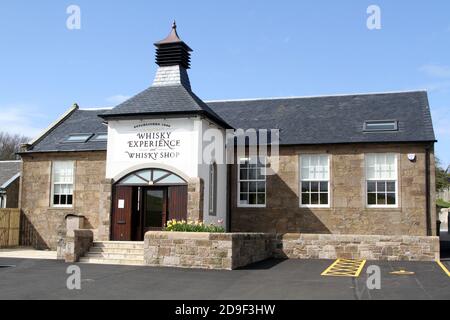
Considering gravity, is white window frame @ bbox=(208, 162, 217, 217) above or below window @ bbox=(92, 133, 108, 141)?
below

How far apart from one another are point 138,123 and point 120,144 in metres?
1.04

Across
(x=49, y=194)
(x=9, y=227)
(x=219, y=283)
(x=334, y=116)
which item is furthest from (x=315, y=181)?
(x=9, y=227)

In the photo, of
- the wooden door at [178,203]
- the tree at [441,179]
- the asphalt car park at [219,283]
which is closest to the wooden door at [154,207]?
the wooden door at [178,203]

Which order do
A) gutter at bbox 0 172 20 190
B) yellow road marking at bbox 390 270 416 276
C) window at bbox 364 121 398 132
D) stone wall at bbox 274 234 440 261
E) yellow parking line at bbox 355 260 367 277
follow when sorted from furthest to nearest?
gutter at bbox 0 172 20 190
window at bbox 364 121 398 132
stone wall at bbox 274 234 440 261
yellow road marking at bbox 390 270 416 276
yellow parking line at bbox 355 260 367 277

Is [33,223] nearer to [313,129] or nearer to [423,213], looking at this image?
[313,129]

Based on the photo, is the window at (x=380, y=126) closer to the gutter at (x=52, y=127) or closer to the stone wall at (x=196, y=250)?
the stone wall at (x=196, y=250)

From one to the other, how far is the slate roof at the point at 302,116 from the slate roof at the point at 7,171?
4.59 meters

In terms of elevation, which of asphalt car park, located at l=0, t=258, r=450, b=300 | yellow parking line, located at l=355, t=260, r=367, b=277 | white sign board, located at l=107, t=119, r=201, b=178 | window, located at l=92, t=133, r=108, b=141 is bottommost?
asphalt car park, located at l=0, t=258, r=450, b=300

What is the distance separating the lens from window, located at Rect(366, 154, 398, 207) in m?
21.3

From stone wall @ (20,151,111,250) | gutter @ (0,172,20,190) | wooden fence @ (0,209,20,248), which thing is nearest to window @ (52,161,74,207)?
stone wall @ (20,151,111,250)

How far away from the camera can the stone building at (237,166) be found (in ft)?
64.7

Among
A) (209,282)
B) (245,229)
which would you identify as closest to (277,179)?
(245,229)

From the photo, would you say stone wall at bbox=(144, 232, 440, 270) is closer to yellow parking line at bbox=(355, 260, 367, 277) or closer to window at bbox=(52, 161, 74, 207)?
yellow parking line at bbox=(355, 260, 367, 277)

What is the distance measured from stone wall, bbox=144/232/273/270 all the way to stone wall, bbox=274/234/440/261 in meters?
3.24
